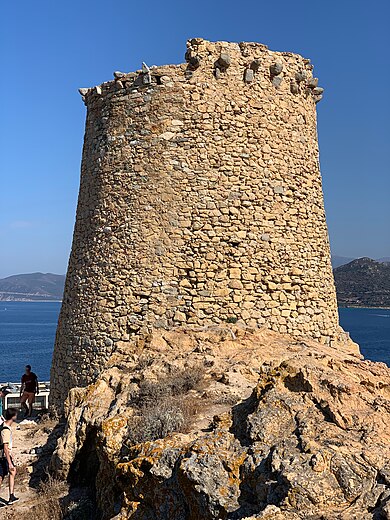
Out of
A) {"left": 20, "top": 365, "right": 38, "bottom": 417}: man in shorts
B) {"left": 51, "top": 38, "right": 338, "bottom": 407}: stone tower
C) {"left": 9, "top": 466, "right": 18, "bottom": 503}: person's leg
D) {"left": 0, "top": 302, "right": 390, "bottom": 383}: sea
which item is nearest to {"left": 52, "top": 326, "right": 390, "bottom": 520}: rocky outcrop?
{"left": 9, "top": 466, "right": 18, "bottom": 503}: person's leg

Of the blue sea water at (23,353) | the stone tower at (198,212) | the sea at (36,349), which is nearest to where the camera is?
the stone tower at (198,212)

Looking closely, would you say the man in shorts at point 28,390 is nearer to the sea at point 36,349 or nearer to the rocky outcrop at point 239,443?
the rocky outcrop at point 239,443

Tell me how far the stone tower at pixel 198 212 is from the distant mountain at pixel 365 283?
129525mm

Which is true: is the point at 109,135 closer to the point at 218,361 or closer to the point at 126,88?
the point at 126,88

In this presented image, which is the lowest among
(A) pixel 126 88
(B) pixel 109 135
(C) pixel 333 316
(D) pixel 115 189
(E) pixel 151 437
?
(E) pixel 151 437

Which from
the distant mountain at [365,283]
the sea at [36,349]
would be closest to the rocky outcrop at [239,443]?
the sea at [36,349]

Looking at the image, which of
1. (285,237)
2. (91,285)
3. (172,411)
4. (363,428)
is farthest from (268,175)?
(363,428)

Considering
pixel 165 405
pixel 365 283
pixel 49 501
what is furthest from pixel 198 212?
pixel 365 283

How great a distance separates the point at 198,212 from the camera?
10.2 meters

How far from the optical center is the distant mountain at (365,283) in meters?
137

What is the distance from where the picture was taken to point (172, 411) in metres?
6.62

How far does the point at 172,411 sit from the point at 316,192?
6.59 metres

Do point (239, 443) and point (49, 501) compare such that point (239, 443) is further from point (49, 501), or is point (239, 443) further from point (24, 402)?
point (24, 402)

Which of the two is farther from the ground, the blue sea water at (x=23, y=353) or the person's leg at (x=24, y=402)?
the person's leg at (x=24, y=402)
